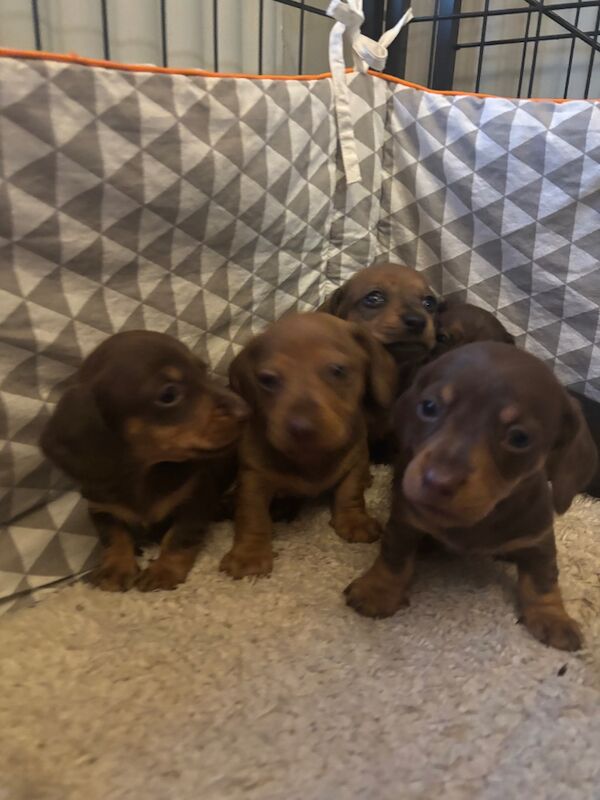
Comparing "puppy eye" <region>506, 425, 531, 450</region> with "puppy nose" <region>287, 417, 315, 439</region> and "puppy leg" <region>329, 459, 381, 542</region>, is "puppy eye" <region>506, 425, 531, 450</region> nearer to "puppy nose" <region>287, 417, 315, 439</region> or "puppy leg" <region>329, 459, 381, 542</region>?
"puppy nose" <region>287, 417, 315, 439</region>

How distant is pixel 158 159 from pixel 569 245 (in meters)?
1.08

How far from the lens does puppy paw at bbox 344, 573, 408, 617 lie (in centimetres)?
129

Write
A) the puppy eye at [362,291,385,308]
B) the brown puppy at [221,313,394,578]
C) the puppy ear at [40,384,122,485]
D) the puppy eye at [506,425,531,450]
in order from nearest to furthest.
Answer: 1. the puppy eye at [506,425,531,450]
2. the puppy ear at [40,384,122,485]
3. the brown puppy at [221,313,394,578]
4. the puppy eye at [362,291,385,308]

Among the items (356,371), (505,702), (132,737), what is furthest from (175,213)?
(505,702)

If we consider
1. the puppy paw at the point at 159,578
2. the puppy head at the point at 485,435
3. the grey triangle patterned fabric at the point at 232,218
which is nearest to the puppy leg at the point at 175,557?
the puppy paw at the point at 159,578

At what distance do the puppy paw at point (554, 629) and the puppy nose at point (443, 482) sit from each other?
1.36 feet

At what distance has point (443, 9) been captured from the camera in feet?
8.37

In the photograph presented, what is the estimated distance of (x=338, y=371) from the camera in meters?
1.40

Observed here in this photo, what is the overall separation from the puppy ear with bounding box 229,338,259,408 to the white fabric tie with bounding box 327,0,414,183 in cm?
75

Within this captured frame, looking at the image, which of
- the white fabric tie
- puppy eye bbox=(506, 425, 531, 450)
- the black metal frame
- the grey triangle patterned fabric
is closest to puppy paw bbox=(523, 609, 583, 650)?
puppy eye bbox=(506, 425, 531, 450)

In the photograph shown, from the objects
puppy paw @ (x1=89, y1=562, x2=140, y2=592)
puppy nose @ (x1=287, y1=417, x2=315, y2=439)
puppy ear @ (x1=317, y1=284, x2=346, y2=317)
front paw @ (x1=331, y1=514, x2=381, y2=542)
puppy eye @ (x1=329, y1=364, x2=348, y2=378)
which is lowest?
front paw @ (x1=331, y1=514, x2=381, y2=542)

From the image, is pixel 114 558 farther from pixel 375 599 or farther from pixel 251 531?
pixel 375 599

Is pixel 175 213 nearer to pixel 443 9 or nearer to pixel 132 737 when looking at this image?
pixel 132 737

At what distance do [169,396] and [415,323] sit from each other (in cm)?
72
